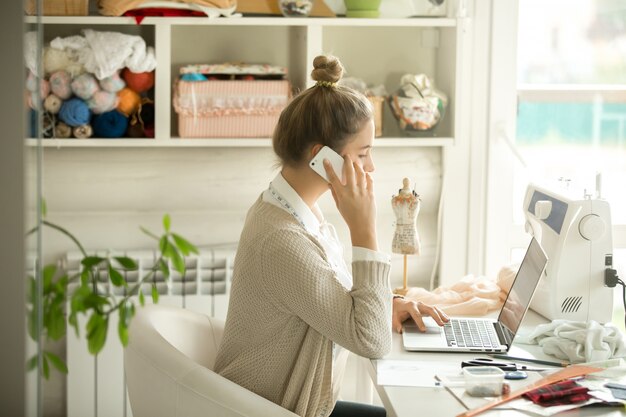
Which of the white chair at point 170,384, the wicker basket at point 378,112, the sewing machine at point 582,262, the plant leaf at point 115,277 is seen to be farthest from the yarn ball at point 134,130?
the plant leaf at point 115,277

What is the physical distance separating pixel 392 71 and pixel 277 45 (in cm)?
40

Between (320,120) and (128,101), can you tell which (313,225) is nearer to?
(320,120)

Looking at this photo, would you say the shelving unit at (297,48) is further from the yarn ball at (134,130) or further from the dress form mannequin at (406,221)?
the dress form mannequin at (406,221)

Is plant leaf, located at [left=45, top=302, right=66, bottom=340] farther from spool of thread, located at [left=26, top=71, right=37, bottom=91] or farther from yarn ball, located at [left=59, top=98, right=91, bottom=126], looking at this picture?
yarn ball, located at [left=59, top=98, right=91, bottom=126]

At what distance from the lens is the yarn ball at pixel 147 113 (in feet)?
8.90

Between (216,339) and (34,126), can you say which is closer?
(34,126)

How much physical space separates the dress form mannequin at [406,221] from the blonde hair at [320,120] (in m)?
0.56

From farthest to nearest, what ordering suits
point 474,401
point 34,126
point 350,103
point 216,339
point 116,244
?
point 116,244 → point 216,339 → point 350,103 → point 474,401 → point 34,126

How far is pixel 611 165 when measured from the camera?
3049 millimetres

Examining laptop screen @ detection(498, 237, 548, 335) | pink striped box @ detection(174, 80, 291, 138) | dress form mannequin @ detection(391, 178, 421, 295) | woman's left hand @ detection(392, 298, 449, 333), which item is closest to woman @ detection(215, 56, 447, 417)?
woman's left hand @ detection(392, 298, 449, 333)

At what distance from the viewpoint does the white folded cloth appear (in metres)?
1.84

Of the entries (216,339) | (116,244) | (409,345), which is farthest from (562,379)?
(116,244)

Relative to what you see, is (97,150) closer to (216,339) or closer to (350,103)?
(216,339)

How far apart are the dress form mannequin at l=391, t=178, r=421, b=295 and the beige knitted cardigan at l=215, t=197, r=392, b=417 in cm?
64
